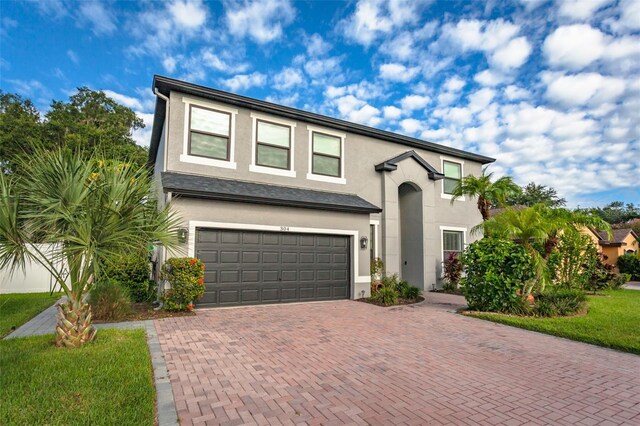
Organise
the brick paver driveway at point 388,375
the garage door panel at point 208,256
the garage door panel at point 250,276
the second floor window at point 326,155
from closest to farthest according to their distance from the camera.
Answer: the brick paver driveway at point 388,375
the garage door panel at point 208,256
the garage door panel at point 250,276
the second floor window at point 326,155

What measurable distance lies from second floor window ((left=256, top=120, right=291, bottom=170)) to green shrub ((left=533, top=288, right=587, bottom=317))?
9089 mm

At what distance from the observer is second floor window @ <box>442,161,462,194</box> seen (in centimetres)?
1694

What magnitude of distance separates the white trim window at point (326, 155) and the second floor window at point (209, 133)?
10.5ft

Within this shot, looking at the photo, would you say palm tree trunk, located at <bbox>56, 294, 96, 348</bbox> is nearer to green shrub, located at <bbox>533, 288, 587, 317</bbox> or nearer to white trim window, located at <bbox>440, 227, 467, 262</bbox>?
green shrub, located at <bbox>533, 288, 587, 317</bbox>

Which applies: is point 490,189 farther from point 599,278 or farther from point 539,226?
point 599,278

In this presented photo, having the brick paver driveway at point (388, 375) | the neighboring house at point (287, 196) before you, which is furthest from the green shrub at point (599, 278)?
the brick paver driveway at point (388, 375)

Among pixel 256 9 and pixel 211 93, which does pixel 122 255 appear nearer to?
pixel 211 93

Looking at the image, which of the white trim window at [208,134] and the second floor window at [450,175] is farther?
the second floor window at [450,175]

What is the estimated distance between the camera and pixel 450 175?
680 inches

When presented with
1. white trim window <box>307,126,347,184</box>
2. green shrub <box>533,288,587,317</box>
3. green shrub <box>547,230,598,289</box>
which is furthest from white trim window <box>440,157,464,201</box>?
green shrub <box>533,288,587,317</box>

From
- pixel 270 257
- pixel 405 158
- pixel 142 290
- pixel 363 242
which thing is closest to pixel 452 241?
pixel 405 158

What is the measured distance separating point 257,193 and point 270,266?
2.36 meters

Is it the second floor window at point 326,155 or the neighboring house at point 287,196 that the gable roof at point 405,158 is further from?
the second floor window at point 326,155

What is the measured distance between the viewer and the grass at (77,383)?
342 centimetres
